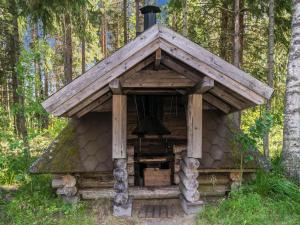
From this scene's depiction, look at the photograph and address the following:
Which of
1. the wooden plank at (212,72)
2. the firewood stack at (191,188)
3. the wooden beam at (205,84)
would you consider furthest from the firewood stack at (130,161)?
the wooden plank at (212,72)

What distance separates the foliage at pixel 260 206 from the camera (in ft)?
→ 15.0

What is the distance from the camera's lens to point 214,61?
4.50 metres

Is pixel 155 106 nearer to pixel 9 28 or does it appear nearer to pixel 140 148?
pixel 140 148

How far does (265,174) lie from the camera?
18.4 feet

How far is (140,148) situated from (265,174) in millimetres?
2594

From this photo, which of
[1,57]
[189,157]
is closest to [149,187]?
[189,157]

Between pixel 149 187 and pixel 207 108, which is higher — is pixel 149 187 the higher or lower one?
the lower one

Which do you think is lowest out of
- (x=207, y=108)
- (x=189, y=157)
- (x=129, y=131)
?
(x=189, y=157)

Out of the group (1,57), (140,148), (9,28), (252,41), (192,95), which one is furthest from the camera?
(1,57)

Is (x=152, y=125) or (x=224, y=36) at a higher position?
(x=224, y=36)

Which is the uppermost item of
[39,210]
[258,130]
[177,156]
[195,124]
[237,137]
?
[195,124]

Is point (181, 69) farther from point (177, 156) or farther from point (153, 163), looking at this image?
point (153, 163)

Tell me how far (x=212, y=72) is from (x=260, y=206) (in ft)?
7.68

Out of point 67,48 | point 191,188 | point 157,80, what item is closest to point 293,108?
point 191,188
